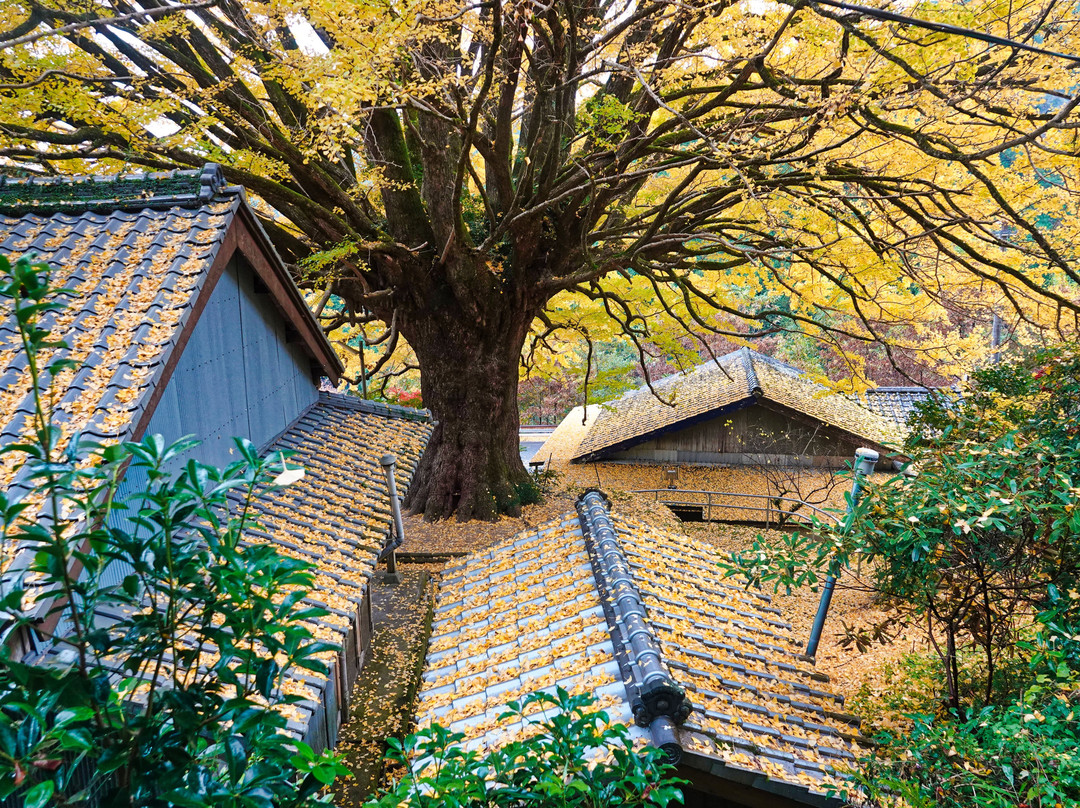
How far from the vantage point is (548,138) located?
11672mm

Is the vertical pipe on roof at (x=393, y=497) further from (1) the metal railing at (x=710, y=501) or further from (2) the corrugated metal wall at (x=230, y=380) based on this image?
(1) the metal railing at (x=710, y=501)

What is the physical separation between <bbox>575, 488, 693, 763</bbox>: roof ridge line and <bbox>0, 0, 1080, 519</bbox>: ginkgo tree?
4.33 meters

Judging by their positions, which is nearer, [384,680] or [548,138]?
[384,680]

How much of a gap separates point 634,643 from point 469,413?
29.3 ft

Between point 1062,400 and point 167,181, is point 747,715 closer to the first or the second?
point 1062,400

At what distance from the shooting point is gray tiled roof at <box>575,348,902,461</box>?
17688 mm

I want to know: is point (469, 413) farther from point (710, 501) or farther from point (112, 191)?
point (112, 191)

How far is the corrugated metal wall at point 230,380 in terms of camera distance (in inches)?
209

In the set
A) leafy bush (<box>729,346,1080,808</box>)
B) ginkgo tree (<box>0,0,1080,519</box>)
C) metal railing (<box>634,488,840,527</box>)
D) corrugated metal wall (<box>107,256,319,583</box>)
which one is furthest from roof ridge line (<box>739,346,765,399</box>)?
corrugated metal wall (<box>107,256,319,583</box>)

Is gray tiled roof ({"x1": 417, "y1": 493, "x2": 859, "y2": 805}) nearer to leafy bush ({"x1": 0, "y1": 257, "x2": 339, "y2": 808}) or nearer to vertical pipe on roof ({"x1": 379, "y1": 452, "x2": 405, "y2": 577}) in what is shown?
vertical pipe on roof ({"x1": 379, "y1": 452, "x2": 405, "y2": 577})

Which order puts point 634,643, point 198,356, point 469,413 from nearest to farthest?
point 634,643 → point 198,356 → point 469,413

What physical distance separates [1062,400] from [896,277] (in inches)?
231

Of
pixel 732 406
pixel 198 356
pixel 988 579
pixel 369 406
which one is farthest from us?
pixel 732 406

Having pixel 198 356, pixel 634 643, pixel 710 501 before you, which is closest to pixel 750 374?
pixel 710 501
